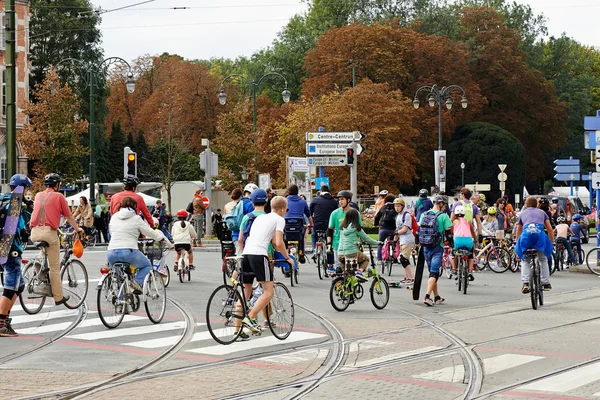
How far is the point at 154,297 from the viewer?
1419cm

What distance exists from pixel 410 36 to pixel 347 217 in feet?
180

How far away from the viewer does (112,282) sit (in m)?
13.5

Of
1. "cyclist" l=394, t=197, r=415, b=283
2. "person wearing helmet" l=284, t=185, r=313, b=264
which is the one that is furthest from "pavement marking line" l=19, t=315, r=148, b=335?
"cyclist" l=394, t=197, r=415, b=283

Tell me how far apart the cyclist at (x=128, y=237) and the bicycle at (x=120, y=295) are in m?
0.09

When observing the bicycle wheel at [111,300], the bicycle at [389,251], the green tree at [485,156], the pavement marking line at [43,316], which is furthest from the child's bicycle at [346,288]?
the green tree at [485,156]

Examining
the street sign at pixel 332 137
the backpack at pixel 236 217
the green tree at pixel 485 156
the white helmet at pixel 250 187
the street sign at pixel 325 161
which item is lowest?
the backpack at pixel 236 217

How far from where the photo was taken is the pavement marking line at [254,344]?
38.1 feet

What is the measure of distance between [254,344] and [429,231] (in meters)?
5.44

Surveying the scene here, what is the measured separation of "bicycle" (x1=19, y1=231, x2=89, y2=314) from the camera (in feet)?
47.5

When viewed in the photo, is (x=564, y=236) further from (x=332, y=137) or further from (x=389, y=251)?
(x=332, y=137)

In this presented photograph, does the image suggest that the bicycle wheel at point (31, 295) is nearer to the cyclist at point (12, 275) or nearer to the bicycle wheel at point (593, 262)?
the cyclist at point (12, 275)

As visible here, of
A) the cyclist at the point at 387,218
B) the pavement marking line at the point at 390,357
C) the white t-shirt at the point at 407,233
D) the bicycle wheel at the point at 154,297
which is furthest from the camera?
the cyclist at the point at 387,218

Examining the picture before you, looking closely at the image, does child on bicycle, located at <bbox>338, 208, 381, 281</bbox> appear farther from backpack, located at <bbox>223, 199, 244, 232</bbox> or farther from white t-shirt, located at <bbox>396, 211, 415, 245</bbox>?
white t-shirt, located at <bbox>396, 211, 415, 245</bbox>

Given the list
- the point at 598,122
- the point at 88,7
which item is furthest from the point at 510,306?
the point at 88,7
